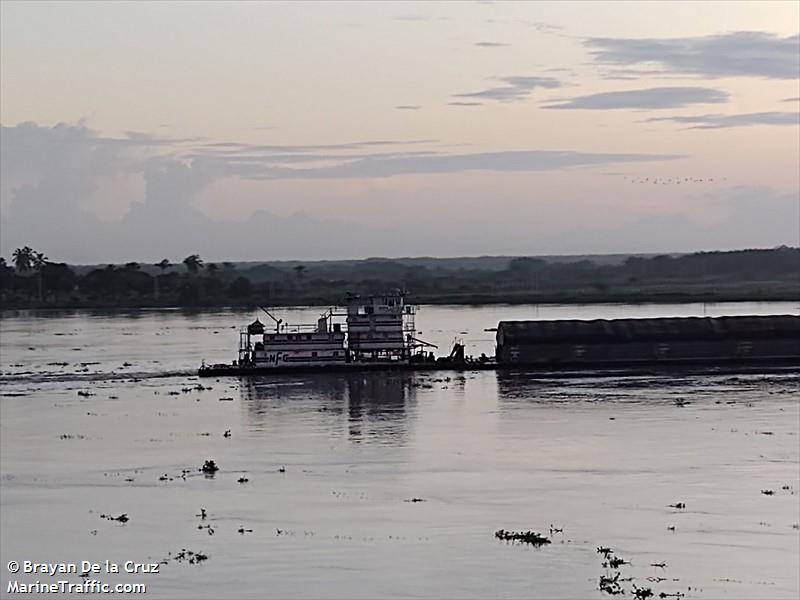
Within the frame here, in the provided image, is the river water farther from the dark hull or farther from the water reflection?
the dark hull

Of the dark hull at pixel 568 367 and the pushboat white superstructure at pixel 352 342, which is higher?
the pushboat white superstructure at pixel 352 342

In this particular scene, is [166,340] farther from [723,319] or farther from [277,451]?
[277,451]

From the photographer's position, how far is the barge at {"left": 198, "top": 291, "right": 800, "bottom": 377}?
50500 mm

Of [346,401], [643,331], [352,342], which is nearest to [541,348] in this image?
Result: [643,331]

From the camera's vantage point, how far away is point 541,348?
51188mm

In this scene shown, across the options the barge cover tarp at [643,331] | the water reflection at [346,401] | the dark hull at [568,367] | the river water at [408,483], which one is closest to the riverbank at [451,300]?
the barge cover tarp at [643,331]

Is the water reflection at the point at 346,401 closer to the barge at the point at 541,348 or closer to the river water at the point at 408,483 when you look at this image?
the river water at the point at 408,483

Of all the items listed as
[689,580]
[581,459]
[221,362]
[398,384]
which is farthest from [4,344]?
[689,580]

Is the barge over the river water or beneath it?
over

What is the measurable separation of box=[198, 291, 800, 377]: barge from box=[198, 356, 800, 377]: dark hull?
4 centimetres

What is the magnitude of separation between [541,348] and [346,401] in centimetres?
1230

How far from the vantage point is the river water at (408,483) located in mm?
18688

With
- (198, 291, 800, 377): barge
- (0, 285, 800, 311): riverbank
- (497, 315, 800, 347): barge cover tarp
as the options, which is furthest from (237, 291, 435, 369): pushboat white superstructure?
(0, 285, 800, 311): riverbank

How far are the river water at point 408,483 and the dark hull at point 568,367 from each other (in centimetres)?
194
